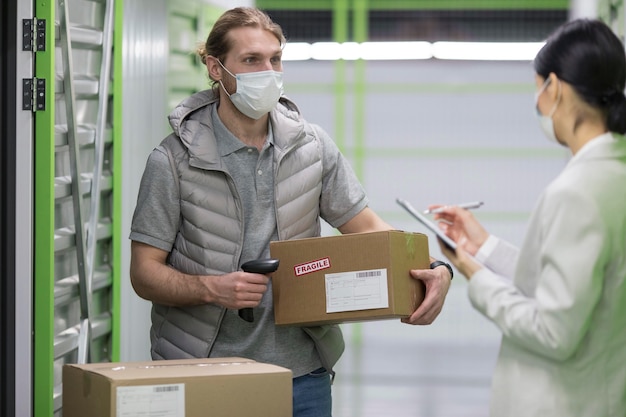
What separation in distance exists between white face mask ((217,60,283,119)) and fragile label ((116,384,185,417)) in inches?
32.9

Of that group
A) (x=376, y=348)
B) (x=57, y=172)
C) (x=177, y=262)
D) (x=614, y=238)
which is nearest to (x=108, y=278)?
(x=57, y=172)

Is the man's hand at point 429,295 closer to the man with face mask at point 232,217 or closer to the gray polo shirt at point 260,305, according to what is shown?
the man with face mask at point 232,217

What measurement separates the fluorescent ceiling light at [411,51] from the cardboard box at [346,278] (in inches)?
141

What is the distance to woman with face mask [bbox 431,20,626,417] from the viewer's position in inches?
67.3

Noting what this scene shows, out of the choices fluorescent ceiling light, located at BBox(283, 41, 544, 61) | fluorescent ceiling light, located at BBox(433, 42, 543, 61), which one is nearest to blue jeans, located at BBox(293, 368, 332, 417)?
fluorescent ceiling light, located at BBox(283, 41, 544, 61)

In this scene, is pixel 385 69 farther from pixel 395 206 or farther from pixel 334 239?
pixel 334 239

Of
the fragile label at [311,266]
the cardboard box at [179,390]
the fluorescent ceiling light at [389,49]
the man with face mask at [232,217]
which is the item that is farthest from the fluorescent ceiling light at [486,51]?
the cardboard box at [179,390]

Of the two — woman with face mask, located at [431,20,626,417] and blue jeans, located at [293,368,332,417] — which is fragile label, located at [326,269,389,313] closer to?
blue jeans, located at [293,368,332,417]

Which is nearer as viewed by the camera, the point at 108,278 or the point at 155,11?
the point at 108,278

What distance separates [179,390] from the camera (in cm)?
207

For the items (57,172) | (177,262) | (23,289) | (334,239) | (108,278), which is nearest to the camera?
(334,239)

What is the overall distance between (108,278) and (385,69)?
9.71 feet

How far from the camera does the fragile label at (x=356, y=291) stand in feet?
7.61

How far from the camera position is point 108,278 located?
3.46 m
